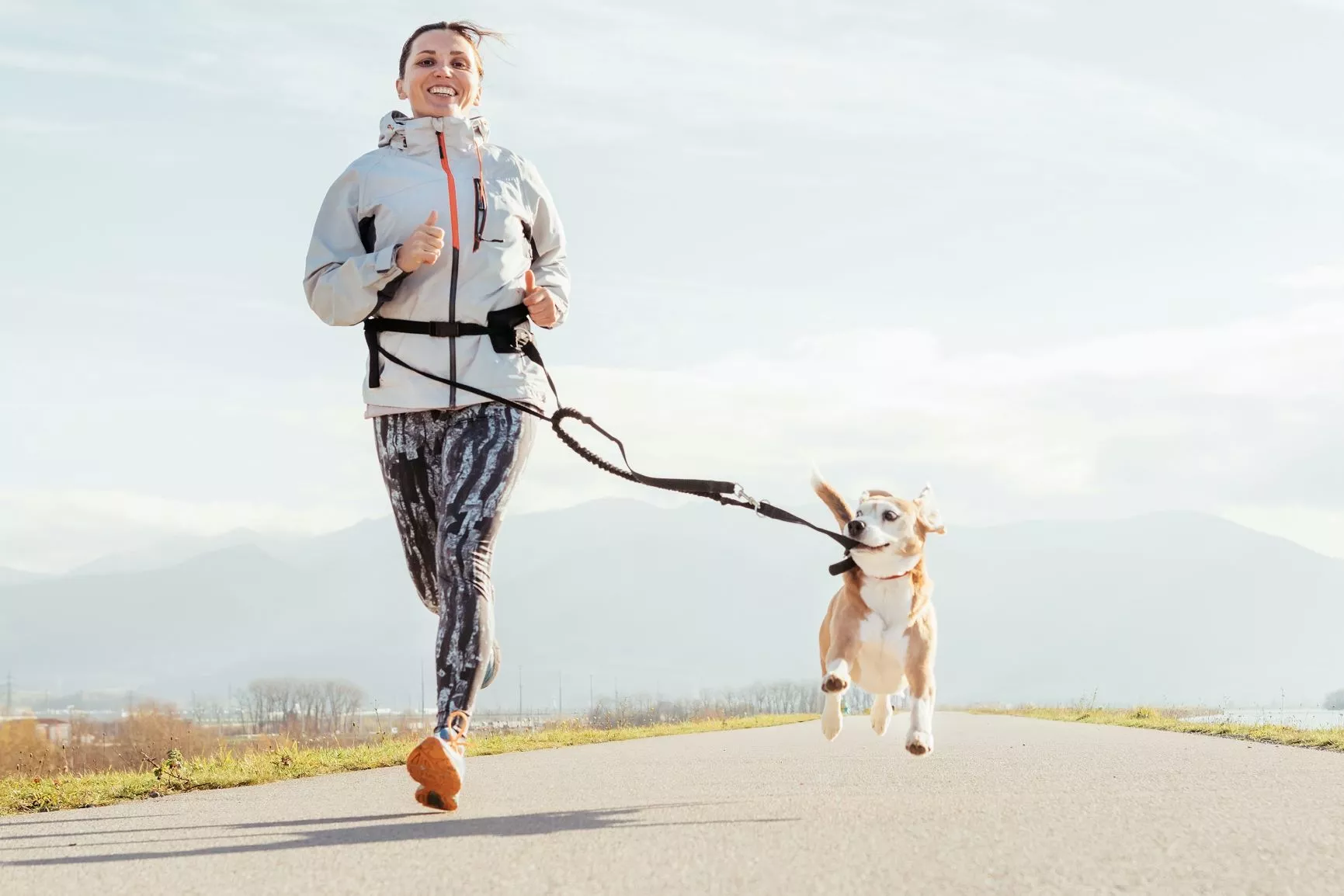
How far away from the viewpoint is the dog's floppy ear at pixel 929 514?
6.10m

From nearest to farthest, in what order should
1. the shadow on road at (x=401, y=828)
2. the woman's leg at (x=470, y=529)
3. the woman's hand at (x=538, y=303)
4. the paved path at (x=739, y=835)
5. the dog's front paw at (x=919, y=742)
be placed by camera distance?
the paved path at (x=739, y=835) → the shadow on road at (x=401, y=828) → the woman's leg at (x=470, y=529) → the woman's hand at (x=538, y=303) → the dog's front paw at (x=919, y=742)

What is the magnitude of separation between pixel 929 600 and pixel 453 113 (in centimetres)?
305

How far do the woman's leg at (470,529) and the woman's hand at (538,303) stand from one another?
0.41m

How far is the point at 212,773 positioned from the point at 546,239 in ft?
12.4

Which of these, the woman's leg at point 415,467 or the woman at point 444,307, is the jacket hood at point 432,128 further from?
the woman's leg at point 415,467

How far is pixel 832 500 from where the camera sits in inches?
252

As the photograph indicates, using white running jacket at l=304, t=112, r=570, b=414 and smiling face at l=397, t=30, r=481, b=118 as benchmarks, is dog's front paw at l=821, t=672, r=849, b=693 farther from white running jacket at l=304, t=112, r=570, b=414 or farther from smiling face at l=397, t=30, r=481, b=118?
smiling face at l=397, t=30, r=481, b=118

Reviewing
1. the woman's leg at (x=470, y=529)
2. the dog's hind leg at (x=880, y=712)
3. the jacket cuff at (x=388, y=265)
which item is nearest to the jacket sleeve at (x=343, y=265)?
the jacket cuff at (x=388, y=265)

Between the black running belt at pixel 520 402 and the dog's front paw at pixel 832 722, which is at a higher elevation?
the black running belt at pixel 520 402

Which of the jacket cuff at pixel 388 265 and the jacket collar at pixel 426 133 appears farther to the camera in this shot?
the jacket collar at pixel 426 133

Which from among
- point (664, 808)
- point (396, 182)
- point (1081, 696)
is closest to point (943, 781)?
point (664, 808)

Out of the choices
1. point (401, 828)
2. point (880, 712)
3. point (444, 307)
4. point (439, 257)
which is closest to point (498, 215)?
point (439, 257)

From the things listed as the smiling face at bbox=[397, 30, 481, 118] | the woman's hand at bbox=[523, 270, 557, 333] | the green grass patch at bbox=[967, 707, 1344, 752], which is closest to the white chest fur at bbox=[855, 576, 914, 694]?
the woman's hand at bbox=[523, 270, 557, 333]

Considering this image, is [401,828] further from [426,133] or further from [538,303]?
[426,133]
